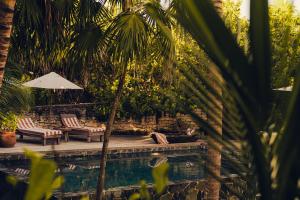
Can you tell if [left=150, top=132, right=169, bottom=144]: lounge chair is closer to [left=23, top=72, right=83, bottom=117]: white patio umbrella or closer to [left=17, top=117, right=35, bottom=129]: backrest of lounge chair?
[left=23, top=72, right=83, bottom=117]: white patio umbrella

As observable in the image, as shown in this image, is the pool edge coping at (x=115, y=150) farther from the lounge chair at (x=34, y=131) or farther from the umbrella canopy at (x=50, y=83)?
the umbrella canopy at (x=50, y=83)

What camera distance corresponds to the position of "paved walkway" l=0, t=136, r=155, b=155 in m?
16.5

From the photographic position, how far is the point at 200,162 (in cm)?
110

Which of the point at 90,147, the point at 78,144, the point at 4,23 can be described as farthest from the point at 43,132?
the point at 4,23

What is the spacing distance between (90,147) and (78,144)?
3.62 ft

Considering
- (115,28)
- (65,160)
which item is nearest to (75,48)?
(115,28)

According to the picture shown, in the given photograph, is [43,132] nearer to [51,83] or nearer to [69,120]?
[51,83]

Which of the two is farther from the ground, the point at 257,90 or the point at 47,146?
the point at 257,90

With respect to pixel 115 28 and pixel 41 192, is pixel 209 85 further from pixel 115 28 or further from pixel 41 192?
pixel 115 28

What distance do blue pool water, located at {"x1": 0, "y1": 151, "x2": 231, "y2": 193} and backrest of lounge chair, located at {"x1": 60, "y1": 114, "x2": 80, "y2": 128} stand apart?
3.85m

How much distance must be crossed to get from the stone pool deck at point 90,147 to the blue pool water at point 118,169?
0.24m

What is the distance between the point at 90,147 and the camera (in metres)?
18.0

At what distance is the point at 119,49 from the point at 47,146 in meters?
10.1

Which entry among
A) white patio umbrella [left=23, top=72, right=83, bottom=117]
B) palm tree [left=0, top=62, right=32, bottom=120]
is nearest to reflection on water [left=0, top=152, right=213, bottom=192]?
palm tree [left=0, top=62, right=32, bottom=120]
